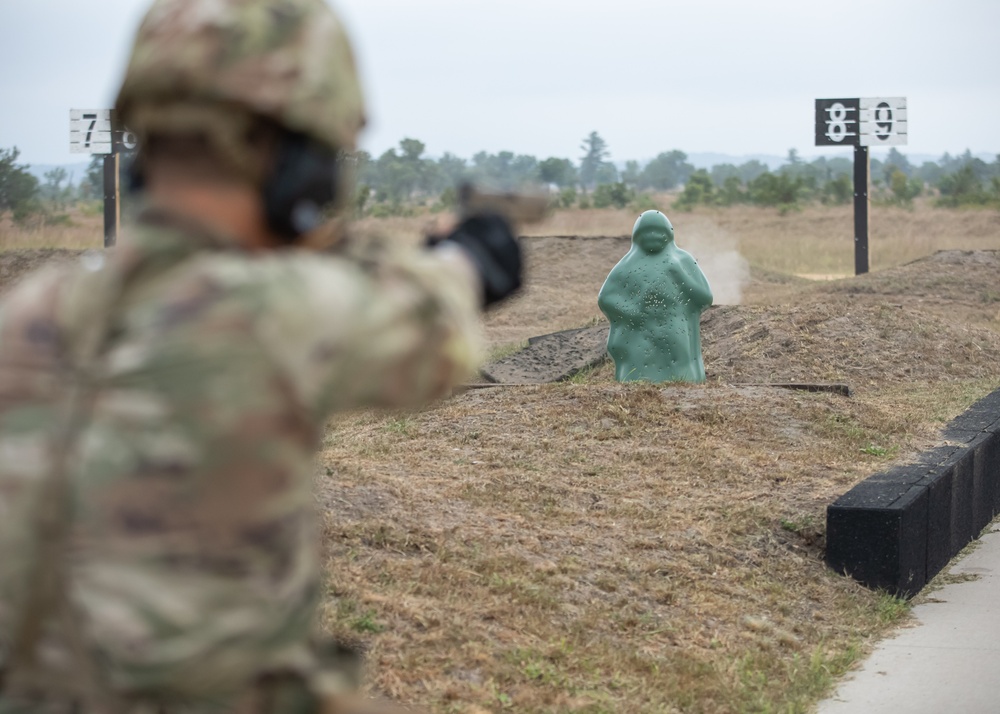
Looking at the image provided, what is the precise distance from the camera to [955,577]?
6.26 m

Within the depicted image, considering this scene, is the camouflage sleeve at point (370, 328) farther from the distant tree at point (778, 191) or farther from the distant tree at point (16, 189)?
the distant tree at point (778, 191)

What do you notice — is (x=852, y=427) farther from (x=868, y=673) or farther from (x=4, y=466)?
(x=4, y=466)

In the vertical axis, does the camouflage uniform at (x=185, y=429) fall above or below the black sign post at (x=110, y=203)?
below

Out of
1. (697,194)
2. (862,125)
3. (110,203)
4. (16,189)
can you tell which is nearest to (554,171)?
(862,125)

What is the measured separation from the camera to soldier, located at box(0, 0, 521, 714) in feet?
4.92

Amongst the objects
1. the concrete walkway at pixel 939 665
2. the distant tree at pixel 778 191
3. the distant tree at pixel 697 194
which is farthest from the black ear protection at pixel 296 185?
the distant tree at pixel 697 194

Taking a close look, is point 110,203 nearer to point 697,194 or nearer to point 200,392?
point 200,392

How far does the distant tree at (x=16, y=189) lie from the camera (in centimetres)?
3978

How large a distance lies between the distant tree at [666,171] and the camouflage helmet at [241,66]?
435 ft

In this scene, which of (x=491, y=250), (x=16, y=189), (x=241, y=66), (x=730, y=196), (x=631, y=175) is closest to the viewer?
(x=241, y=66)

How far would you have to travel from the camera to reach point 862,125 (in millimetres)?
21719

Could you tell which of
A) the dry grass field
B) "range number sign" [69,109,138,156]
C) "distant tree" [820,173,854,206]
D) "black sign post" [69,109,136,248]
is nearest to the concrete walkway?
the dry grass field

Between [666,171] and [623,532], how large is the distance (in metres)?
148

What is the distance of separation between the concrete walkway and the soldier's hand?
3.14 m
